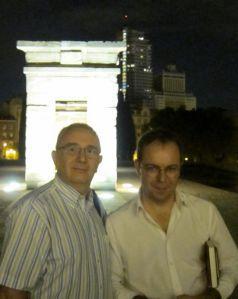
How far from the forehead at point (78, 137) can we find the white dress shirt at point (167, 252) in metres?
0.50

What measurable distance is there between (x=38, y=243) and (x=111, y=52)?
1416 centimetres

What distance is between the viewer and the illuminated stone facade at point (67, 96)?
1586cm

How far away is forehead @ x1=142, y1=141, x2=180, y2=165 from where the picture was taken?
2982 mm

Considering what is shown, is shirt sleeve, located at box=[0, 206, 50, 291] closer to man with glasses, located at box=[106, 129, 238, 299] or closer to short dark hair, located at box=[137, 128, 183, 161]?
man with glasses, located at box=[106, 129, 238, 299]

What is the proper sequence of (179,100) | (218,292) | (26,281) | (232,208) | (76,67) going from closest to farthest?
(26,281)
(218,292)
(232,208)
(76,67)
(179,100)

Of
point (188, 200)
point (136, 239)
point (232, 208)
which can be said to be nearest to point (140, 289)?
point (136, 239)

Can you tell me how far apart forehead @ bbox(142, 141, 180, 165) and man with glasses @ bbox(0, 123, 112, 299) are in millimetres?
504

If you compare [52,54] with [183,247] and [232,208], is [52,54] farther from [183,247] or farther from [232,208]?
[183,247]

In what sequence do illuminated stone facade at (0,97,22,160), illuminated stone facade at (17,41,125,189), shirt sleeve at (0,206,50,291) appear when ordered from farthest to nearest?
illuminated stone facade at (0,97,22,160), illuminated stone facade at (17,41,125,189), shirt sleeve at (0,206,50,291)

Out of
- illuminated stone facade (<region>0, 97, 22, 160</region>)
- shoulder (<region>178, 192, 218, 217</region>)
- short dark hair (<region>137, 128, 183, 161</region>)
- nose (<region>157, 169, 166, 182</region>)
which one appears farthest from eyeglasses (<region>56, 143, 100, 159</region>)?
illuminated stone facade (<region>0, 97, 22, 160</region>)

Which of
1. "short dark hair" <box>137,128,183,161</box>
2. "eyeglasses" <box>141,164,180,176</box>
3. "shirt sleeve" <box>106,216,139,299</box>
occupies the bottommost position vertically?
"shirt sleeve" <box>106,216,139,299</box>

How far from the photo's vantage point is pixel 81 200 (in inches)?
112

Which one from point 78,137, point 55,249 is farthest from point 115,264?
point 78,137

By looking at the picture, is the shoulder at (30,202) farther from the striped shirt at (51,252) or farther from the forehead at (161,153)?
the forehead at (161,153)
